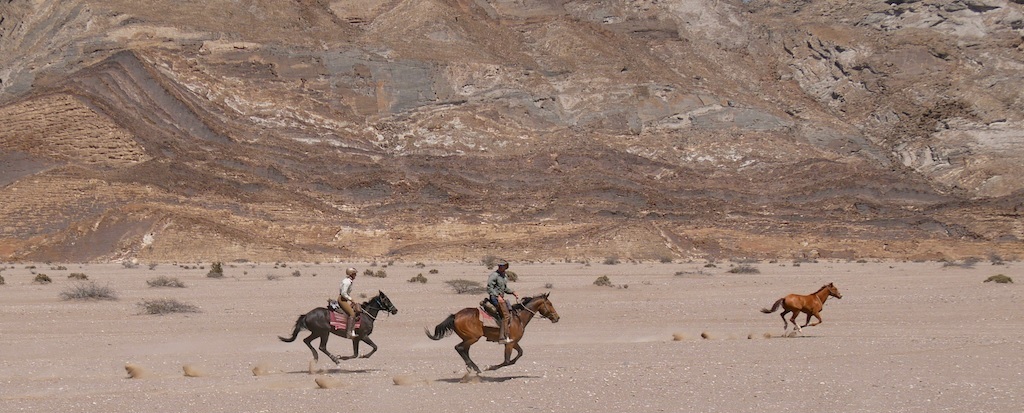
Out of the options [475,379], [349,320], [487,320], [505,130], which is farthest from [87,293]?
[505,130]

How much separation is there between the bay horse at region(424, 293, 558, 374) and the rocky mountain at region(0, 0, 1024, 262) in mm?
49485

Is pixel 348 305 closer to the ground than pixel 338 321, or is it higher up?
higher up

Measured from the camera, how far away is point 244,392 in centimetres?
1638

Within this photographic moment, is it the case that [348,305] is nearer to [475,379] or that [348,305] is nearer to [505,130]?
[475,379]

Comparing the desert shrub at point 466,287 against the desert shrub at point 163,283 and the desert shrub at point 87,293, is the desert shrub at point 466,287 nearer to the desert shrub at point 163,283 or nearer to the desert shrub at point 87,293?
the desert shrub at point 163,283

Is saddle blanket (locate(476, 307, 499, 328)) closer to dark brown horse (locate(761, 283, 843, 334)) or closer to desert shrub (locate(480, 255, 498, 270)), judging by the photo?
dark brown horse (locate(761, 283, 843, 334))

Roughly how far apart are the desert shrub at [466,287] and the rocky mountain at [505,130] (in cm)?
2805

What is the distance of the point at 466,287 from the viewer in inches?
1574

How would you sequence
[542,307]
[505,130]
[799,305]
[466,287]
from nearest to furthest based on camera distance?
[542,307]
[799,305]
[466,287]
[505,130]

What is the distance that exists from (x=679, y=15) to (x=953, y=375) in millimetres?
107190

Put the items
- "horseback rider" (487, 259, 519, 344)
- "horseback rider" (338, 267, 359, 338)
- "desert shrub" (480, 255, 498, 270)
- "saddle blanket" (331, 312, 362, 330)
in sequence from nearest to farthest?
"horseback rider" (487, 259, 519, 344), "horseback rider" (338, 267, 359, 338), "saddle blanket" (331, 312, 362, 330), "desert shrub" (480, 255, 498, 270)

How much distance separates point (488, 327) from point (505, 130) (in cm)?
7461

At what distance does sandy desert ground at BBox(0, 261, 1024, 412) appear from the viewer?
1549cm

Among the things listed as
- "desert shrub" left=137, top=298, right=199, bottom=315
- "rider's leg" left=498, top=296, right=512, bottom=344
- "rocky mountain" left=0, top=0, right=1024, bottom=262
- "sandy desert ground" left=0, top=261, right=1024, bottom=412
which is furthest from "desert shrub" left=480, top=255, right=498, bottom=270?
"rider's leg" left=498, top=296, right=512, bottom=344
